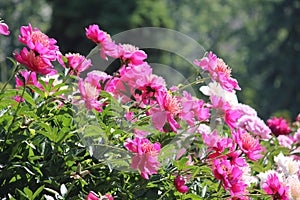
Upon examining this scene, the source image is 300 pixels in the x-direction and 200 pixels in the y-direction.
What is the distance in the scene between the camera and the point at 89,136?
5.41 feet

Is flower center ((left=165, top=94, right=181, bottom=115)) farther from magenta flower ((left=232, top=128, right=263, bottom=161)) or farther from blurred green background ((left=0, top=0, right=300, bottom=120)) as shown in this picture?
blurred green background ((left=0, top=0, right=300, bottom=120))

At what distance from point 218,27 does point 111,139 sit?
1874 cm

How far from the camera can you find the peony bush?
5.23 feet

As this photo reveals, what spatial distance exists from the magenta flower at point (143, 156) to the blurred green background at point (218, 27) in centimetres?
743

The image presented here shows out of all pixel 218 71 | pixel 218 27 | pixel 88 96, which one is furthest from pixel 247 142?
pixel 218 27

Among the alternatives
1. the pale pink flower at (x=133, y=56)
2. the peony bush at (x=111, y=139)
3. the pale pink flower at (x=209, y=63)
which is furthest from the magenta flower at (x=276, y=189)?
the pale pink flower at (x=133, y=56)

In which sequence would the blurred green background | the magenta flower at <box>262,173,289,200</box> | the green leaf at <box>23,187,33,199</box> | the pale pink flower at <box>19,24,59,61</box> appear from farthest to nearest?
the blurred green background, the magenta flower at <box>262,173,289,200</box>, the pale pink flower at <box>19,24,59,61</box>, the green leaf at <box>23,187,33,199</box>

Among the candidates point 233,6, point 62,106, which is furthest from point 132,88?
point 233,6

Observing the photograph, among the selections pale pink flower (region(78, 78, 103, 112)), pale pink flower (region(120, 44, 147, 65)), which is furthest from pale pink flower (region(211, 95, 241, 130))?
pale pink flower (region(78, 78, 103, 112))

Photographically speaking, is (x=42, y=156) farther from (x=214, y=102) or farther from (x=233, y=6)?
(x=233, y=6)

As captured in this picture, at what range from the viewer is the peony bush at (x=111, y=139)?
5.23ft

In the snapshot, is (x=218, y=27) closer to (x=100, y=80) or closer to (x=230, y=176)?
(x=100, y=80)

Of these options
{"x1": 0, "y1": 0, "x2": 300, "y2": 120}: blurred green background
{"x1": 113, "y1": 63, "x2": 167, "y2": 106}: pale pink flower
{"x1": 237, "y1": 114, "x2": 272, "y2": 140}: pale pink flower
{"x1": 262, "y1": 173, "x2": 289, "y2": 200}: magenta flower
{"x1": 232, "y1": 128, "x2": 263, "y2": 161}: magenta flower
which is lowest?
{"x1": 262, "y1": 173, "x2": 289, "y2": 200}: magenta flower

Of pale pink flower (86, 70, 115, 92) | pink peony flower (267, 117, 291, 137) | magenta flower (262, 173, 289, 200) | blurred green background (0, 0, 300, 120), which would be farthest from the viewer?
blurred green background (0, 0, 300, 120)
